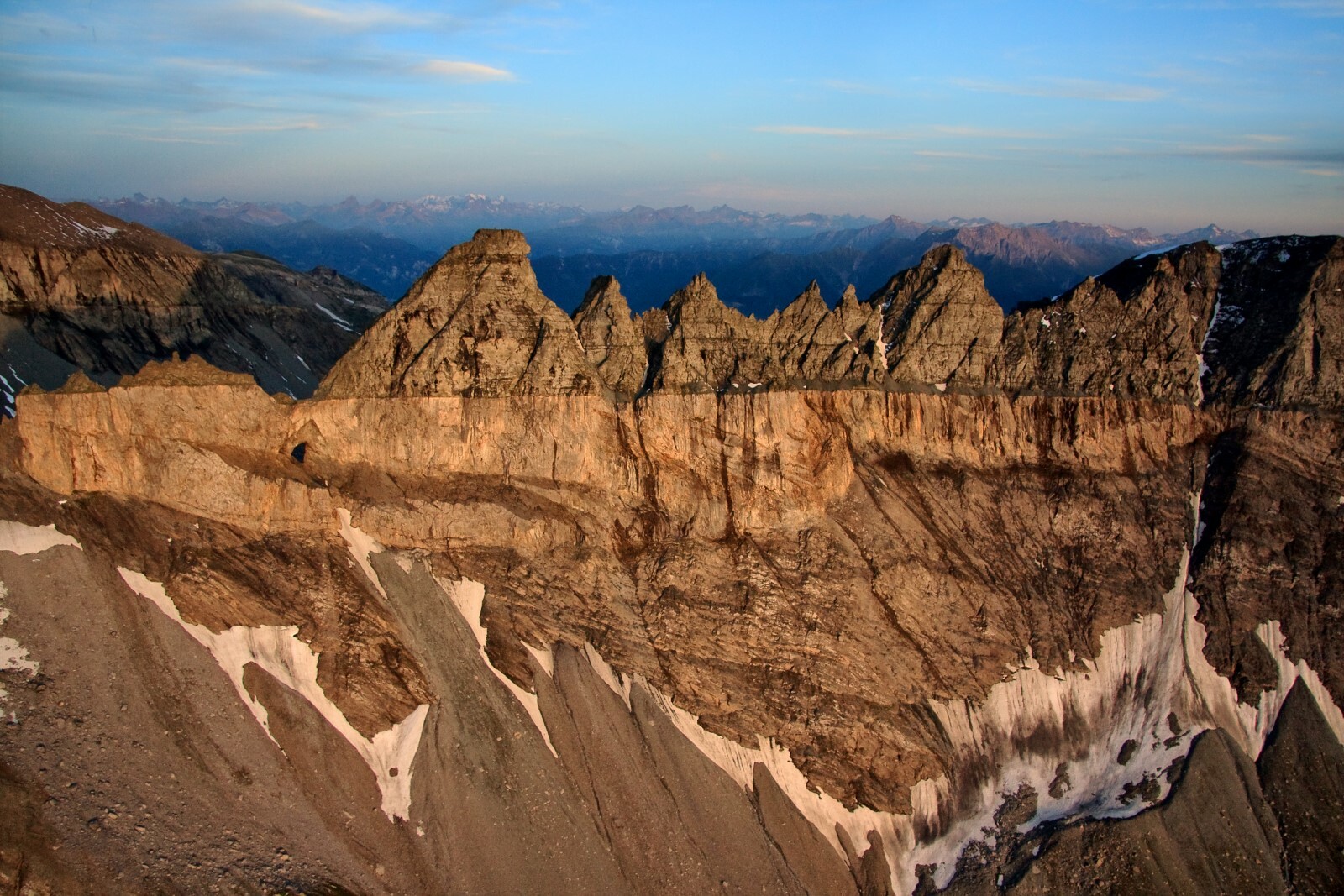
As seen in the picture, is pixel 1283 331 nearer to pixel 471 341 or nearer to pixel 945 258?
pixel 945 258

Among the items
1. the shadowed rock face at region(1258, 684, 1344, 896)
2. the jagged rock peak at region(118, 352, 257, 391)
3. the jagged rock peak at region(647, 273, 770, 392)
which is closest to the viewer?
the shadowed rock face at region(1258, 684, 1344, 896)

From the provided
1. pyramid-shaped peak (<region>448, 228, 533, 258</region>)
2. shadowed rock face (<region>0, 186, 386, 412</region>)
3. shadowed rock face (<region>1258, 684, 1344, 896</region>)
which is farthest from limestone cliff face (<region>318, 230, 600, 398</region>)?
shadowed rock face (<region>1258, 684, 1344, 896</region>)

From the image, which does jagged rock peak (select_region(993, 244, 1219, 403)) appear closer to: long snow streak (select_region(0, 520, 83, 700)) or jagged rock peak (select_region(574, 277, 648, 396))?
jagged rock peak (select_region(574, 277, 648, 396))

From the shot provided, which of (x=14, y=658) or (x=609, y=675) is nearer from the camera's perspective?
(x=14, y=658)

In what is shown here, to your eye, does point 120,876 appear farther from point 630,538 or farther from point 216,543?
point 630,538

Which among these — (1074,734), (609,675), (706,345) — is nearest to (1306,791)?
(1074,734)

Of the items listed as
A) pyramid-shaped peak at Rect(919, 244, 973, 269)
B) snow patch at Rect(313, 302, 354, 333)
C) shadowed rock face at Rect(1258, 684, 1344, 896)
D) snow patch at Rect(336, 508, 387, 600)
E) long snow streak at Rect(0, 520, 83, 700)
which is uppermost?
pyramid-shaped peak at Rect(919, 244, 973, 269)

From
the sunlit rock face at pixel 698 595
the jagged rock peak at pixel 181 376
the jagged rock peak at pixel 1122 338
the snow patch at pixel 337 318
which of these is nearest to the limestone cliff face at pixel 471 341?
the sunlit rock face at pixel 698 595

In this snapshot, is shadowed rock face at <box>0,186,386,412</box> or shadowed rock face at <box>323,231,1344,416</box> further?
shadowed rock face at <box>0,186,386,412</box>
